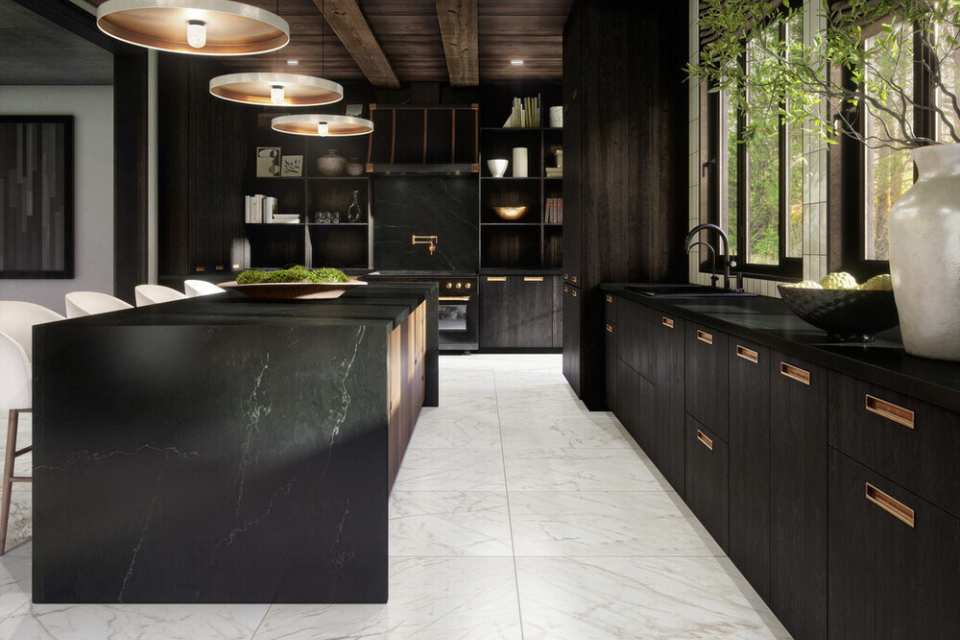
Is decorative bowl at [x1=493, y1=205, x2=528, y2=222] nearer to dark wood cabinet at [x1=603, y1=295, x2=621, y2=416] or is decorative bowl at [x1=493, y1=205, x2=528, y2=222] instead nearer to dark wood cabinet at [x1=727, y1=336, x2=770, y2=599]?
dark wood cabinet at [x1=603, y1=295, x2=621, y2=416]

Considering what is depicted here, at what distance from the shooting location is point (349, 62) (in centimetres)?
752

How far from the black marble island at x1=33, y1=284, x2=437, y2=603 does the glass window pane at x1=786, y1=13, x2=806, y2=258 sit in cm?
238

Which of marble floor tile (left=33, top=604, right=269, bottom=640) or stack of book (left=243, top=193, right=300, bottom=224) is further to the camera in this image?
stack of book (left=243, top=193, right=300, bottom=224)

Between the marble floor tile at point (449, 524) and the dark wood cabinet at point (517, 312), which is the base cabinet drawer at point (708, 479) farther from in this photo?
the dark wood cabinet at point (517, 312)

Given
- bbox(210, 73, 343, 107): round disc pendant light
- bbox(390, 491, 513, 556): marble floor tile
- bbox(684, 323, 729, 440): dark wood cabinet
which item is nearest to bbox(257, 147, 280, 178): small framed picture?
bbox(210, 73, 343, 107): round disc pendant light

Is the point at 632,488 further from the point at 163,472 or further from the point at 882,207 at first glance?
the point at 163,472

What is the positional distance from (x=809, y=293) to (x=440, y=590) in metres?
1.39

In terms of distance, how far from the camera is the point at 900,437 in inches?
56.2

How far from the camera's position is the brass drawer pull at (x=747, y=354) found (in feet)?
7.38

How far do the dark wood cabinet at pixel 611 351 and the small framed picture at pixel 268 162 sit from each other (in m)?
4.53

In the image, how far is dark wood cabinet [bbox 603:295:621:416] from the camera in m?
4.77

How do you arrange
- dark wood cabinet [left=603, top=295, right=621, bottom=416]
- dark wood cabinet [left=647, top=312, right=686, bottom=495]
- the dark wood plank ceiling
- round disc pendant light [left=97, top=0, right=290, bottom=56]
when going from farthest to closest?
the dark wood plank ceiling → dark wood cabinet [left=603, top=295, right=621, bottom=416] → dark wood cabinet [left=647, top=312, right=686, bottom=495] → round disc pendant light [left=97, top=0, right=290, bottom=56]

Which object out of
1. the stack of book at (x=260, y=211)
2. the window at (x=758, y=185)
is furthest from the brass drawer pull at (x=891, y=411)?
the stack of book at (x=260, y=211)

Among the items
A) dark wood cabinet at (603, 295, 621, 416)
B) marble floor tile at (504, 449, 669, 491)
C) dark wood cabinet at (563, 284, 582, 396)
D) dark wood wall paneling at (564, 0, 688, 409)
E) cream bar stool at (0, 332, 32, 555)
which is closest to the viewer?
cream bar stool at (0, 332, 32, 555)
